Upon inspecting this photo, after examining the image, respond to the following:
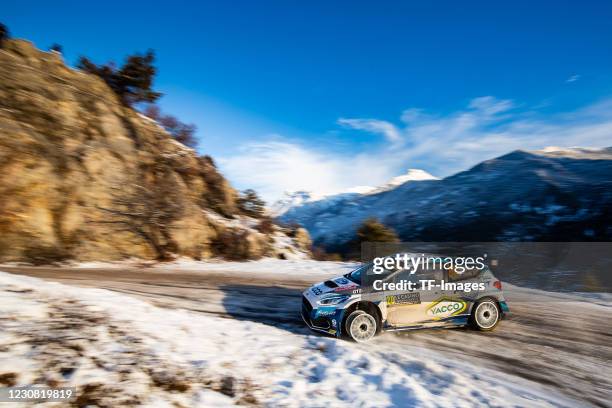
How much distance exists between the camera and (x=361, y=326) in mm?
7453

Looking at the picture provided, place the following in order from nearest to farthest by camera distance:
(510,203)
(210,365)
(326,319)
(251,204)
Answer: (210,365) → (326,319) → (251,204) → (510,203)

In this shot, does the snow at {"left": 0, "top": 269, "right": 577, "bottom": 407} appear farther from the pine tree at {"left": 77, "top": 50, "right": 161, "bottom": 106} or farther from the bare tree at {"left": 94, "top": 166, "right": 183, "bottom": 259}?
the pine tree at {"left": 77, "top": 50, "right": 161, "bottom": 106}

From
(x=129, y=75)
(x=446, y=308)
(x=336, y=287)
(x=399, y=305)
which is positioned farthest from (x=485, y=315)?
(x=129, y=75)

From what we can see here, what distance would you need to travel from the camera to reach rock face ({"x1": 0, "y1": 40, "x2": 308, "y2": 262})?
14.3 m

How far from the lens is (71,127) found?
1795 cm

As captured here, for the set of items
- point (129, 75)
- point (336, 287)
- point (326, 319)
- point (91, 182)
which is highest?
point (129, 75)

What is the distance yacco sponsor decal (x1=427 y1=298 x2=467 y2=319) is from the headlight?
1961mm

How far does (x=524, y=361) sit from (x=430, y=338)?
1741 millimetres

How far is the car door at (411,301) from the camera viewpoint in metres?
7.64

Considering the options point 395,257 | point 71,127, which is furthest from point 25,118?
point 395,257

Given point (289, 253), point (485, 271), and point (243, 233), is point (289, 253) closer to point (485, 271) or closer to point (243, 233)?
point (243, 233)

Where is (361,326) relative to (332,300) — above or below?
below

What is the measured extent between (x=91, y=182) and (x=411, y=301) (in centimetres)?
1527

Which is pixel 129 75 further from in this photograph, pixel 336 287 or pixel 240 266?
pixel 336 287
